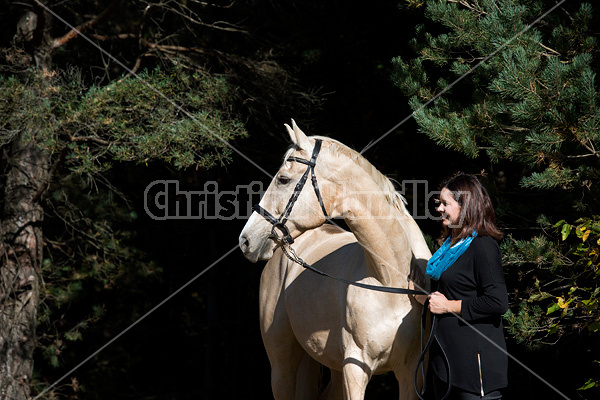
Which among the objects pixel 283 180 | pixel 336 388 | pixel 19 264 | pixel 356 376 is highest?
pixel 283 180

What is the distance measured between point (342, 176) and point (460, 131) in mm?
1481

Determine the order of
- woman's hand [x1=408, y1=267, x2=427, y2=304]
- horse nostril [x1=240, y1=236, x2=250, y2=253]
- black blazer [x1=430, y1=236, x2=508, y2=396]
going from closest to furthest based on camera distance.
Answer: black blazer [x1=430, y1=236, x2=508, y2=396]
woman's hand [x1=408, y1=267, x2=427, y2=304]
horse nostril [x1=240, y1=236, x2=250, y2=253]

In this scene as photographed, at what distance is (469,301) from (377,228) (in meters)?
0.71

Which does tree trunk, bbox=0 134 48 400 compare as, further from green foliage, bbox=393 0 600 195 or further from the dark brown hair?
the dark brown hair

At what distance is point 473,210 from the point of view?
2.92 metres

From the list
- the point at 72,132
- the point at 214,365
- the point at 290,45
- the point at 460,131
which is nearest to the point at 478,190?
the point at 460,131

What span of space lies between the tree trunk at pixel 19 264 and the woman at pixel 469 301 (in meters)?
5.03

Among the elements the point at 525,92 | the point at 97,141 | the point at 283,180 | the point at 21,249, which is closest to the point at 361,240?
the point at 283,180

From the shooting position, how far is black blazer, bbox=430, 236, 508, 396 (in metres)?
2.80

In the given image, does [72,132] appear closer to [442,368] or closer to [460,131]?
[460,131]

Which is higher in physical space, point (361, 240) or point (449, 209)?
→ point (449, 209)

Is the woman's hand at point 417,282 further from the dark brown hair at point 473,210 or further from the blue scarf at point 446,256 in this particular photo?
the dark brown hair at point 473,210

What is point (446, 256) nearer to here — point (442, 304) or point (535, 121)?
point (442, 304)

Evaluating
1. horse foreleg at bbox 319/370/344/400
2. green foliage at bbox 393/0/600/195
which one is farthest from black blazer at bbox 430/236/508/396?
horse foreleg at bbox 319/370/344/400
